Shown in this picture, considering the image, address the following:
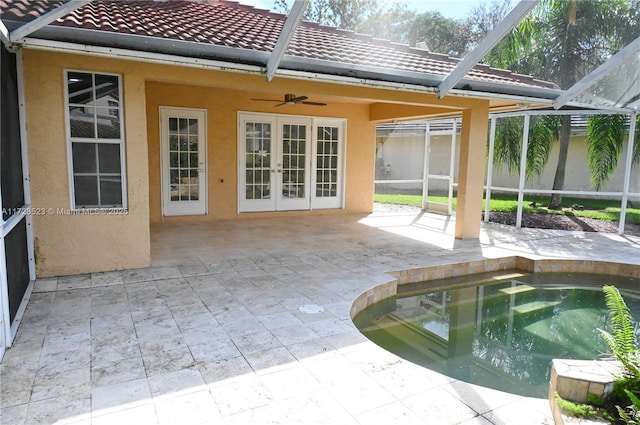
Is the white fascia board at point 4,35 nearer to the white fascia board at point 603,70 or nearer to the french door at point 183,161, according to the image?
the french door at point 183,161

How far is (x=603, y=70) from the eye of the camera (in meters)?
5.84

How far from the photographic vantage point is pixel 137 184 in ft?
17.4

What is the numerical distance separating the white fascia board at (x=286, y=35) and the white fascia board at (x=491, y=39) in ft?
7.42

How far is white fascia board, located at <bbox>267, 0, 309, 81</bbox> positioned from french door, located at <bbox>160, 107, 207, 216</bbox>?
419 cm

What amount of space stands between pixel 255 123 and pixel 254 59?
4501 millimetres

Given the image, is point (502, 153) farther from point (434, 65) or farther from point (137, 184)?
point (137, 184)

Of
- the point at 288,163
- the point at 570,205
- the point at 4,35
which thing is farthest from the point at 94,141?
the point at 570,205

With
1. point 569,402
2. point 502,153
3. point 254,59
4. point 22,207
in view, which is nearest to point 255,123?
point 254,59

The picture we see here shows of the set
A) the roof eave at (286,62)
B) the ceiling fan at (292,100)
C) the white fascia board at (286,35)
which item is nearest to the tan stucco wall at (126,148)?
the roof eave at (286,62)

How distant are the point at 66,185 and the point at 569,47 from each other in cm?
1012

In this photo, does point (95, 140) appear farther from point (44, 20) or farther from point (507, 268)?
point (507, 268)

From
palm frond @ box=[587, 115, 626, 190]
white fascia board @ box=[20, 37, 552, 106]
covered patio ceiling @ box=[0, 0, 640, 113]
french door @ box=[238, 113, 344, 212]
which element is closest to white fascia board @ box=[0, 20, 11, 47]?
covered patio ceiling @ box=[0, 0, 640, 113]

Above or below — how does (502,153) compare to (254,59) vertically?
below

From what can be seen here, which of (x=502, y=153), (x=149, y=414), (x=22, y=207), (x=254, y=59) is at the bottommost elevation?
(x=149, y=414)
